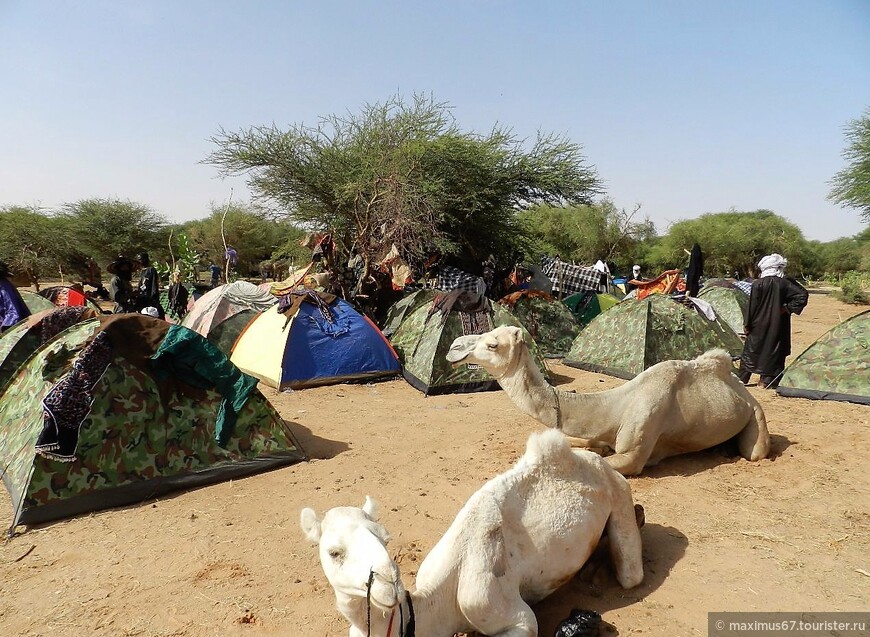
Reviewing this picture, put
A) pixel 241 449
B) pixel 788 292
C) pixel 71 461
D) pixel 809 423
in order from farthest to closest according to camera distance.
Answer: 1. pixel 788 292
2. pixel 809 423
3. pixel 241 449
4. pixel 71 461

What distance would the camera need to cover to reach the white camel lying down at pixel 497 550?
6.53 feet

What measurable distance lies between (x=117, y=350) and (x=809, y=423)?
281 inches

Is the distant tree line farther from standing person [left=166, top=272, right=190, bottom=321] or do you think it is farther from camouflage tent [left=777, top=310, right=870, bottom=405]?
camouflage tent [left=777, top=310, right=870, bottom=405]

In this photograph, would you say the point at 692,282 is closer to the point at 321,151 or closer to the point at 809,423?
the point at 809,423

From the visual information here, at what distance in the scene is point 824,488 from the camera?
441 centimetres

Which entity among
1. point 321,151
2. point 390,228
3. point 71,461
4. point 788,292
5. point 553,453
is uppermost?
point 321,151

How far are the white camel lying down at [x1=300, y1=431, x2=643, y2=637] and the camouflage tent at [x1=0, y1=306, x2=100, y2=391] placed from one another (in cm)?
591

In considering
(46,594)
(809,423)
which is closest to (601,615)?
(46,594)

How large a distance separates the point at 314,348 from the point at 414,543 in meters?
5.29

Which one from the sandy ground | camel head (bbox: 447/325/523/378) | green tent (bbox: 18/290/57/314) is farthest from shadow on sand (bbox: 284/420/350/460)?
green tent (bbox: 18/290/57/314)

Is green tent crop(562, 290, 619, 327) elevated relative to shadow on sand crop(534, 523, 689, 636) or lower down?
elevated

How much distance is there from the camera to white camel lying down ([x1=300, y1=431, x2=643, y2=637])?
1989 mm

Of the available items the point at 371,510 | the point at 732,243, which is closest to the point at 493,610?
the point at 371,510

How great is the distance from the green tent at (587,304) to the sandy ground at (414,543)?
7.80 metres
